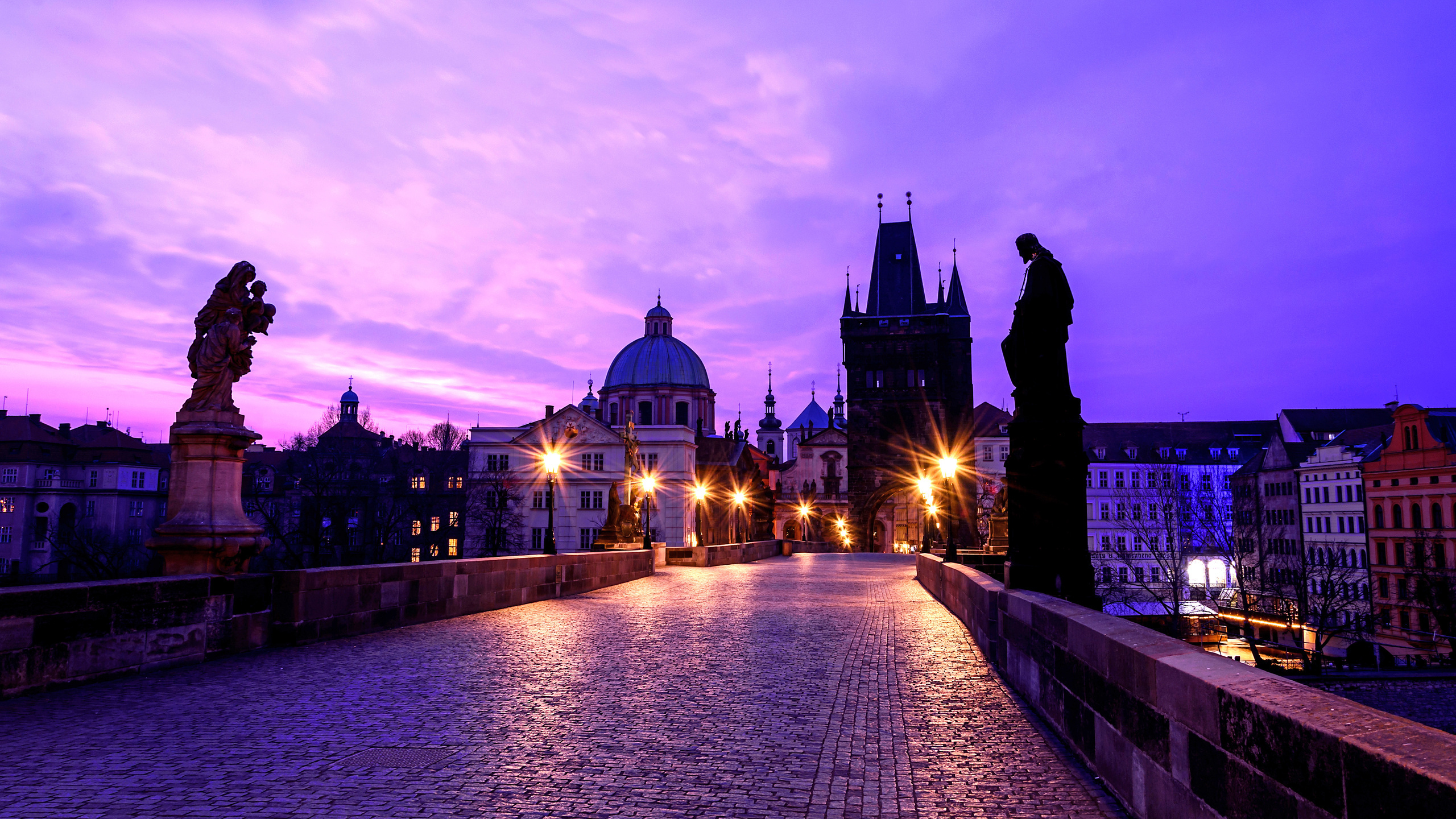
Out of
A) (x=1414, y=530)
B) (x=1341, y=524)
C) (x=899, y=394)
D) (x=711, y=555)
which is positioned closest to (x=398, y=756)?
(x=711, y=555)

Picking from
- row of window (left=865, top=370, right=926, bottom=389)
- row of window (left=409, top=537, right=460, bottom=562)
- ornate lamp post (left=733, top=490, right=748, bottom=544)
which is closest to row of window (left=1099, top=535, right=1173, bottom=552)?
row of window (left=865, top=370, right=926, bottom=389)

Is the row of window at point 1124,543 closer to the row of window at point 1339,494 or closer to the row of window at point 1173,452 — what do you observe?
the row of window at point 1173,452

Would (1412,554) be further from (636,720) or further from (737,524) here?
(737,524)

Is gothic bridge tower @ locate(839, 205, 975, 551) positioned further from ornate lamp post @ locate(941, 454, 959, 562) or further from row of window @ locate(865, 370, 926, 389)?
ornate lamp post @ locate(941, 454, 959, 562)

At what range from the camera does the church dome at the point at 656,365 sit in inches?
4171

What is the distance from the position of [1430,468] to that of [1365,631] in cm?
989

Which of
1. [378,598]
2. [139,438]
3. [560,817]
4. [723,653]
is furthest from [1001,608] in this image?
[139,438]

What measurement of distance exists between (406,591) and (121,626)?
492 centimetres

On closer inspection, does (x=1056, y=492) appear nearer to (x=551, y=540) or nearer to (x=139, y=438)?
(x=551, y=540)

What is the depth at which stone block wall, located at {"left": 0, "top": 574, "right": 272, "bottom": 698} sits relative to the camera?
284 inches

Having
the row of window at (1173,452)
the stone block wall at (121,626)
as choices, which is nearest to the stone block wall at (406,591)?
the stone block wall at (121,626)

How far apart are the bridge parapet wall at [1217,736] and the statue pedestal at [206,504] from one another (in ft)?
27.2

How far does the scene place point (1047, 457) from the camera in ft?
31.0

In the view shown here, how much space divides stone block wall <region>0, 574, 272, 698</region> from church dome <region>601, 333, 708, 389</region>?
3761 inches
